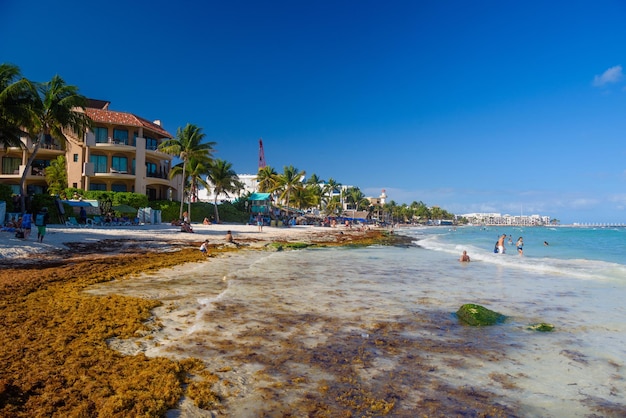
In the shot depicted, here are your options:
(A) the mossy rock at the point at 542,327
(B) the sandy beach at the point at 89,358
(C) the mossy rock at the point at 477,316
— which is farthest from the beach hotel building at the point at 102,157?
(A) the mossy rock at the point at 542,327

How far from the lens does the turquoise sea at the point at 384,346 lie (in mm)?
4305

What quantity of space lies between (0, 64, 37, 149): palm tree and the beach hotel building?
15588 millimetres

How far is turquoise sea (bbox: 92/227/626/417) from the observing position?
4.30 m

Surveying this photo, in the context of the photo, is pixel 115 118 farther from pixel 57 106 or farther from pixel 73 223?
pixel 73 223

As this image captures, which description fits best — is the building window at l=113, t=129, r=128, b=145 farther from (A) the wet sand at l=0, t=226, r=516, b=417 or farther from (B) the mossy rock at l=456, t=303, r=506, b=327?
(B) the mossy rock at l=456, t=303, r=506, b=327

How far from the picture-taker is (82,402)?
3727 millimetres

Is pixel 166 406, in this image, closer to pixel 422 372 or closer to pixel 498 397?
pixel 422 372

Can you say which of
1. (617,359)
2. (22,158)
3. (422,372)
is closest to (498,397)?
(422,372)

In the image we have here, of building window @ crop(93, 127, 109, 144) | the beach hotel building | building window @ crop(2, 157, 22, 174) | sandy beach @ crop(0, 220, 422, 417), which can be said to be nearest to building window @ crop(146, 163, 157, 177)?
the beach hotel building

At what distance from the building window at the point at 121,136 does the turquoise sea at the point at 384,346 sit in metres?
35.9

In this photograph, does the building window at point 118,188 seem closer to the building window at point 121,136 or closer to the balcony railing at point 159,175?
the balcony railing at point 159,175

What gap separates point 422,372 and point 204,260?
12.3 metres

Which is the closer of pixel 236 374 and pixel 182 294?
pixel 236 374

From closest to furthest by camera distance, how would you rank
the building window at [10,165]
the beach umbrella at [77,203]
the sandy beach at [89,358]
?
1. the sandy beach at [89,358]
2. the beach umbrella at [77,203]
3. the building window at [10,165]
